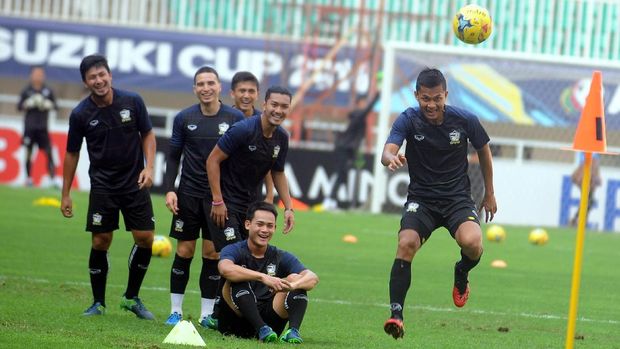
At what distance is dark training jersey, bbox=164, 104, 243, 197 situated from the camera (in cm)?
1097

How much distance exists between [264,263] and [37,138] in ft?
57.5

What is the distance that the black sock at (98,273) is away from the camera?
11.1 meters

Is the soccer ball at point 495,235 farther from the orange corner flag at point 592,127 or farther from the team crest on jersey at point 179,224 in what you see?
the orange corner flag at point 592,127

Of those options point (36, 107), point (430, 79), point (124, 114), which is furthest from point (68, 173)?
point (36, 107)

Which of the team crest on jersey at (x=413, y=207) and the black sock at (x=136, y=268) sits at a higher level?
the team crest on jersey at (x=413, y=207)

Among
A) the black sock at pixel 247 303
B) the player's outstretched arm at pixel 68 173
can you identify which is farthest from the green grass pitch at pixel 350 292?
the player's outstretched arm at pixel 68 173

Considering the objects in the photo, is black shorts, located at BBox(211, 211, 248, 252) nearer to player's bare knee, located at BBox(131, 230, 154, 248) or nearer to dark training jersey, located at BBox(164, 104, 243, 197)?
dark training jersey, located at BBox(164, 104, 243, 197)

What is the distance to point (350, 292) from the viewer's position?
13930mm

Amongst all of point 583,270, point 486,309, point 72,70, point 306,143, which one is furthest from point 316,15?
point 486,309

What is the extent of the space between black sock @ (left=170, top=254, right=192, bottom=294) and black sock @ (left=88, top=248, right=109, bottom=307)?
0.57m

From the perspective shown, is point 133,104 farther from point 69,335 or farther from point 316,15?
point 316,15

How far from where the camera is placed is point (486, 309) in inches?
510

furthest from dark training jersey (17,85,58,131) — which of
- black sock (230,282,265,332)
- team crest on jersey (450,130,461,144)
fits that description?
black sock (230,282,265,332)

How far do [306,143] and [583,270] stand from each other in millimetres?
12758
